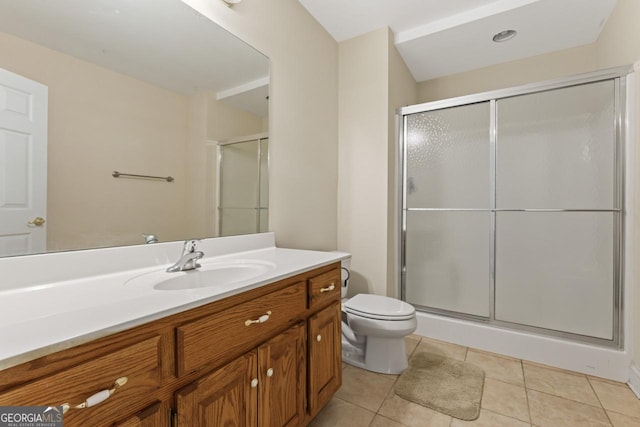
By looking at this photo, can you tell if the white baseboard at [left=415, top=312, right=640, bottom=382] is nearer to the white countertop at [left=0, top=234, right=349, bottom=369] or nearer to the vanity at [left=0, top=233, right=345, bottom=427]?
the vanity at [left=0, top=233, right=345, bottom=427]

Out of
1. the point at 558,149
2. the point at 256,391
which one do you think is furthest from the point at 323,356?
the point at 558,149

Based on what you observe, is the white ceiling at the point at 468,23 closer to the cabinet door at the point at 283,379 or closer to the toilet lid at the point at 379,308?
the toilet lid at the point at 379,308

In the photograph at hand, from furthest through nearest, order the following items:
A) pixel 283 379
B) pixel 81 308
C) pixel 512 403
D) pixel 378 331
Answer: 1. pixel 378 331
2. pixel 512 403
3. pixel 283 379
4. pixel 81 308

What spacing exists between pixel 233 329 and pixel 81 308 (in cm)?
38

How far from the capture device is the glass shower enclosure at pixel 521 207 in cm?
188

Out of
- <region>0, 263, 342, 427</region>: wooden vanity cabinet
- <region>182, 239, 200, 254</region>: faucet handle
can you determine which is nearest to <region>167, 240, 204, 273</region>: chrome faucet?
<region>182, 239, 200, 254</region>: faucet handle

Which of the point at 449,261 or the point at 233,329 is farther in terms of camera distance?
the point at 449,261

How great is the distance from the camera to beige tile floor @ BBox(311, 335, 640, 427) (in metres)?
1.39

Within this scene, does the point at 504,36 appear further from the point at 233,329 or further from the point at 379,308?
the point at 233,329

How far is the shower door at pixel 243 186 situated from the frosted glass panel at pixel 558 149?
1.84m

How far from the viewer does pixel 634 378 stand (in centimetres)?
163

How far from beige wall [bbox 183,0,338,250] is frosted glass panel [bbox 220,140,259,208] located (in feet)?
0.44

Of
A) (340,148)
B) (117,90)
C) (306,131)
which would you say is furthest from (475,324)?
(117,90)

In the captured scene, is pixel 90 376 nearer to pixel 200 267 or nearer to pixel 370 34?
pixel 200 267
